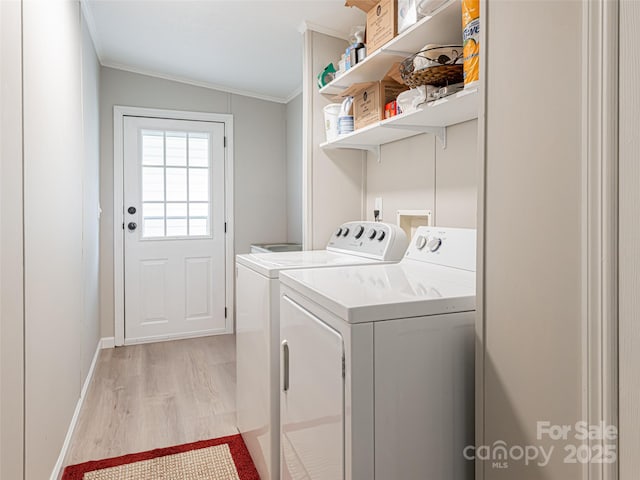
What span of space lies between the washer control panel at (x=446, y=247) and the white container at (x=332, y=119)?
2.90ft

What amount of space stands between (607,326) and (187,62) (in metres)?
3.40

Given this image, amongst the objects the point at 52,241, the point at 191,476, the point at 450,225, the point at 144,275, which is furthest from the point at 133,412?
the point at 450,225

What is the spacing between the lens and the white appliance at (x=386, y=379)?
0.98m

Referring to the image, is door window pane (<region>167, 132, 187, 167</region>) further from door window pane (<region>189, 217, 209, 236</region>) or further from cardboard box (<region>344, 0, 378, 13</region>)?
cardboard box (<region>344, 0, 378, 13</region>)

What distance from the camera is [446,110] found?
5.25ft

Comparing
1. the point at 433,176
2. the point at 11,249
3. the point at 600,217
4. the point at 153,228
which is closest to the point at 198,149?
the point at 153,228

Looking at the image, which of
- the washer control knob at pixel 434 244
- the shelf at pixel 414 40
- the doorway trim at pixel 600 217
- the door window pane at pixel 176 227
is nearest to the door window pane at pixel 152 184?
the door window pane at pixel 176 227

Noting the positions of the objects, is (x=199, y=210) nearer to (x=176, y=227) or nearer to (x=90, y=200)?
(x=176, y=227)

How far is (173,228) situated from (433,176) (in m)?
2.63

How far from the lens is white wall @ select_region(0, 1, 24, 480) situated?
3.67ft

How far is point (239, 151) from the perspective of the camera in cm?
402

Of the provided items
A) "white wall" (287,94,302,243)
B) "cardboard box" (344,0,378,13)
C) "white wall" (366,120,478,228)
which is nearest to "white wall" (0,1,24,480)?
"cardboard box" (344,0,378,13)

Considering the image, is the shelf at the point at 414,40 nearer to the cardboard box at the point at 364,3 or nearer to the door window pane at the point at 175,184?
the cardboard box at the point at 364,3

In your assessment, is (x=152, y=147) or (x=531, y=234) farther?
(x=152, y=147)
